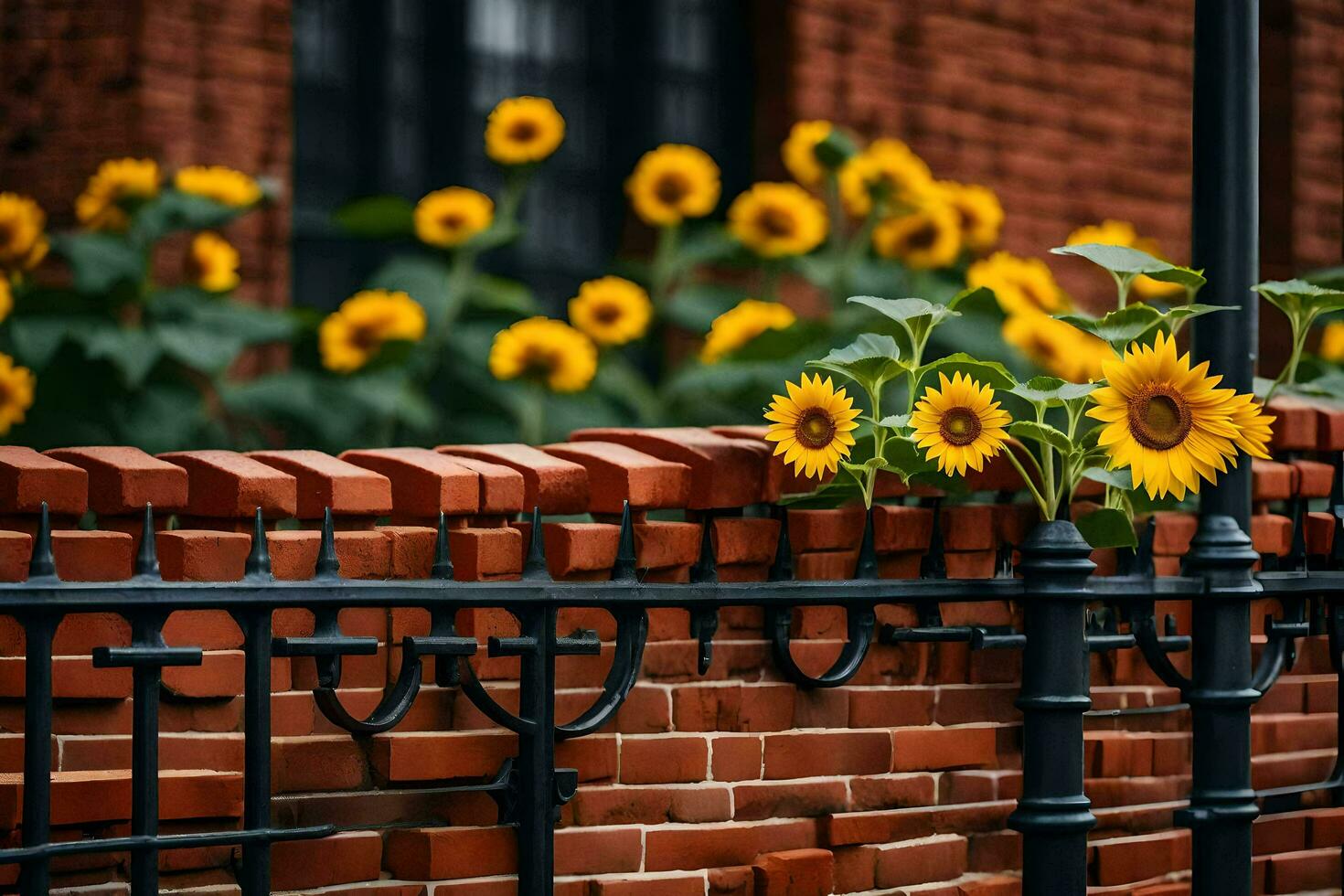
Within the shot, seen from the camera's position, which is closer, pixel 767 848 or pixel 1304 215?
pixel 767 848

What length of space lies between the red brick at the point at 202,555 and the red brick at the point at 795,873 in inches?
32.2

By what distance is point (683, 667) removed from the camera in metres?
2.43

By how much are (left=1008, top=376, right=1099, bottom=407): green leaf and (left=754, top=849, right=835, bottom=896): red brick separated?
2.27 feet

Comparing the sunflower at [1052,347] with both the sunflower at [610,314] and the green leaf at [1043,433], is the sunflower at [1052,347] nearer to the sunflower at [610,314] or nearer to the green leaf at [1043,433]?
the sunflower at [610,314]

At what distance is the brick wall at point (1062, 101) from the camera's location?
5941mm

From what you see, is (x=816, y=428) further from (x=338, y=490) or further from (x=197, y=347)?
(x=197, y=347)

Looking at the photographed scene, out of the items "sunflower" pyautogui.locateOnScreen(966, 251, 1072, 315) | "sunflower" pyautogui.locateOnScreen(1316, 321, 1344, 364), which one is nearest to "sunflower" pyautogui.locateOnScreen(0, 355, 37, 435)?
"sunflower" pyautogui.locateOnScreen(966, 251, 1072, 315)

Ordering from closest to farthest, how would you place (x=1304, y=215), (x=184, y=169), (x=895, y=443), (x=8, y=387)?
(x=895, y=443)
(x=8, y=387)
(x=184, y=169)
(x=1304, y=215)

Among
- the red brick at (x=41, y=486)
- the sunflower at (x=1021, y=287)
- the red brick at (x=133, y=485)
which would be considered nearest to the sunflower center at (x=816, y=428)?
the red brick at (x=133, y=485)

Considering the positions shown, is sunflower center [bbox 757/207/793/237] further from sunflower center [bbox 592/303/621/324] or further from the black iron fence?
the black iron fence

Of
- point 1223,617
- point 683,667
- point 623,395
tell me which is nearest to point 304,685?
point 683,667

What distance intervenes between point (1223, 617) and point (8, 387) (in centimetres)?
270

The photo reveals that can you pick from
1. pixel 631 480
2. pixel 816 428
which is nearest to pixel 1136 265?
pixel 816 428

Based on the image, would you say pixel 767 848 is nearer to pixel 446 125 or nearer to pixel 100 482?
pixel 100 482
